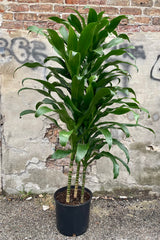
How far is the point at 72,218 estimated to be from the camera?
2.04m

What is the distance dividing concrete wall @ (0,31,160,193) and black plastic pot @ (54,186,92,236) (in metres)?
0.65

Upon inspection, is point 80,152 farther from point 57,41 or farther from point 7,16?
point 7,16

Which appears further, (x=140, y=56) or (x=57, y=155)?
(x=140, y=56)

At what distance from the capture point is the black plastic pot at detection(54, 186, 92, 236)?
2.02m

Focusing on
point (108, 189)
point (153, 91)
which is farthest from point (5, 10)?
→ point (108, 189)

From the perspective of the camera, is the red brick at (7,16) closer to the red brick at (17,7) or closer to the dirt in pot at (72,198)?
the red brick at (17,7)

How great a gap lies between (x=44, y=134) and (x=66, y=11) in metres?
1.31

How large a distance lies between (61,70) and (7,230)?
150cm

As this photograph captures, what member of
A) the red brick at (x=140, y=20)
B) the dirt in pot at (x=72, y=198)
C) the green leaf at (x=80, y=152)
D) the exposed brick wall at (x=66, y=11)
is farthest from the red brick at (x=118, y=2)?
the dirt in pot at (x=72, y=198)

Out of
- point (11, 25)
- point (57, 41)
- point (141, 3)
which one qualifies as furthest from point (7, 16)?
point (141, 3)

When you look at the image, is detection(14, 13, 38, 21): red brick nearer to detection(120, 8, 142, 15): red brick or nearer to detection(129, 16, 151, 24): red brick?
detection(120, 8, 142, 15): red brick

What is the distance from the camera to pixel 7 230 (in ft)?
7.07

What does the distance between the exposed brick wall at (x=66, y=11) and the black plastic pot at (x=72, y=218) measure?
1795 mm

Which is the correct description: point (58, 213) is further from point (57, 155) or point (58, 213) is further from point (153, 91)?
point (153, 91)
